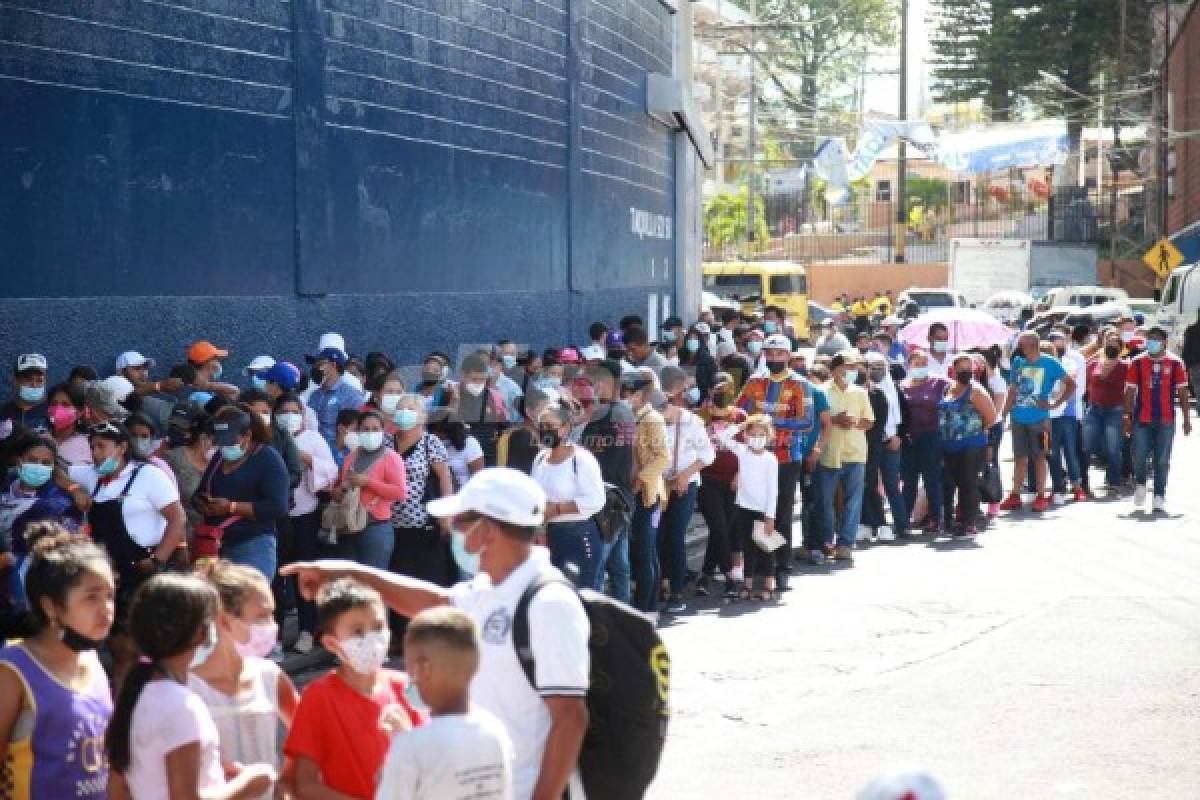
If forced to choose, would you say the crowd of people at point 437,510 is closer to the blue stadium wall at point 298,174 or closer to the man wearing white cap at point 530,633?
the man wearing white cap at point 530,633

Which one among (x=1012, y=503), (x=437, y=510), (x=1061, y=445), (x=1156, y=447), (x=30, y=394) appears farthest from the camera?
(x=1061, y=445)

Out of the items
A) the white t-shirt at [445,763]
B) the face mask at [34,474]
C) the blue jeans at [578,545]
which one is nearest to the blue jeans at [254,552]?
the face mask at [34,474]

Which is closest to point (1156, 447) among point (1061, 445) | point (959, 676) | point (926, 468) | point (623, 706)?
point (1061, 445)

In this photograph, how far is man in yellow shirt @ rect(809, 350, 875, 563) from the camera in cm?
1731

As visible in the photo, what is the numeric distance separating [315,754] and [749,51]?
172ft

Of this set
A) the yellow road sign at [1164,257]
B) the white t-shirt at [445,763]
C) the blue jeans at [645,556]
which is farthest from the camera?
the yellow road sign at [1164,257]

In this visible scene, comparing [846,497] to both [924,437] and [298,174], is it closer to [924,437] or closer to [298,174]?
[924,437]

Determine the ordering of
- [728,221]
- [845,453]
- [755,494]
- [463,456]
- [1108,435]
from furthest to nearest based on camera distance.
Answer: [728,221] → [1108,435] → [845,453] → [755,494] → [463,456]

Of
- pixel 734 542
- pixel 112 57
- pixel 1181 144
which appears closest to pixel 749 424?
pixel 734 542

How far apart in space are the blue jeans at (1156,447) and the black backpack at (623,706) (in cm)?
1496

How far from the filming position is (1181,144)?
59406mm

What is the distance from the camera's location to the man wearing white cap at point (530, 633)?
211 inches

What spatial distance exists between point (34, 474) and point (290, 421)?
232cm

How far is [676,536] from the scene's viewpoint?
588 inches
